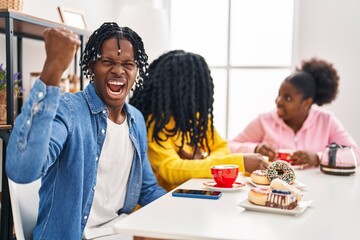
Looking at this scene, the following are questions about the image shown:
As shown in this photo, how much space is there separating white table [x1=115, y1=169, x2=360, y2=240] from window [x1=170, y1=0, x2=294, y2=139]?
2.08 m

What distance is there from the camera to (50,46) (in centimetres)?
99

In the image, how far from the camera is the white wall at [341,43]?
3.06m

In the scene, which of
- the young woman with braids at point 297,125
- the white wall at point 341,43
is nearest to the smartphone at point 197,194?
the young woman with braids at point 297,125

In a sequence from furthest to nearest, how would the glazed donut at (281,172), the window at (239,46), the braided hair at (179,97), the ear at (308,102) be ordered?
the window at (239,46) → the ear at (308,102) → the braided hair at (179,97) → the glazed donut at (281,172)

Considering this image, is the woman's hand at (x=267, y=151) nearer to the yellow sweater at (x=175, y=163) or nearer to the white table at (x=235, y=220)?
the yellow sweater at (x=175, y=163)

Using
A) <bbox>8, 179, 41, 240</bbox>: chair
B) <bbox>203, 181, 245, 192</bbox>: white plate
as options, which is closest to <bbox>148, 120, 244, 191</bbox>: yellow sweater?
<bbox>203, 181, 245, 192</bbox>: white plate

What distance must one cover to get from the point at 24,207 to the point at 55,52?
→ 1.60ft

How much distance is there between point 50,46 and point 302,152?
4.18 ft

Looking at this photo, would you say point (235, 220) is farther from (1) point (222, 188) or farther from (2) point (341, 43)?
(2) point (341, 43)

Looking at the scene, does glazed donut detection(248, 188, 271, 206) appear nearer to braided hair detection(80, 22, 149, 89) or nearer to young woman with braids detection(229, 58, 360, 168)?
braided hair detection(80, 22, 149, 89)

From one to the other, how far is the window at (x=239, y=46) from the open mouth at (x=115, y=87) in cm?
213

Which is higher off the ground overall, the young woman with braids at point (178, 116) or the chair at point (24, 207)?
the young woman with braids at point (178, 116)

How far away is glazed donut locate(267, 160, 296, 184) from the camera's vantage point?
1.48m

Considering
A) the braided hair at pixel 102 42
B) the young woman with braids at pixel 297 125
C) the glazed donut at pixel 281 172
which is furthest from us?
the young woman with braids at pixel 297 125
